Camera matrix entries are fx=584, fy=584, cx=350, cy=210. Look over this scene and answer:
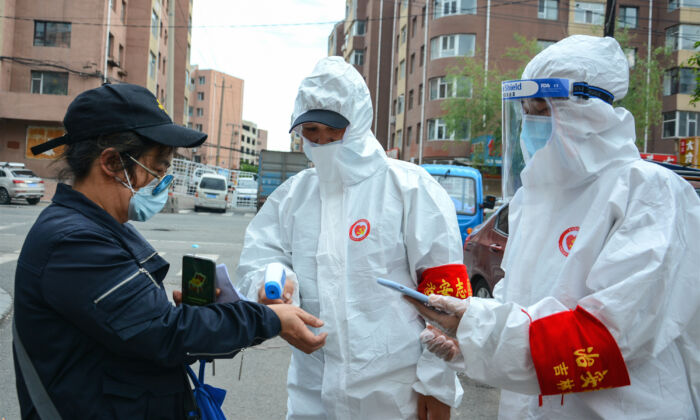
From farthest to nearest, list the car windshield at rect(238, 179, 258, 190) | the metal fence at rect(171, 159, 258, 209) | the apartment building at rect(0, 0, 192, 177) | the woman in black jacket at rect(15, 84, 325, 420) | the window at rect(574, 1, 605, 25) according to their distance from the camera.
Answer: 1. the window at rect(574, 1, 605, 25)
2. the car windshield at rect(238, 179, 258, 190)
3. the apartment building at rect(0, 0, 192, 177)
4. the metal fence at rect(171, 159, 258, 209)
5. the woman in black jacket at rect(15, 84, 325, 420)

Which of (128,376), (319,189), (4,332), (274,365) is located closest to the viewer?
(128,376)

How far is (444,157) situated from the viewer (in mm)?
36500

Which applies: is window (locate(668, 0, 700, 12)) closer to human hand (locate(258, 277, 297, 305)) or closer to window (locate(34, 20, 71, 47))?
window (locate(34, 20, 71, 47))

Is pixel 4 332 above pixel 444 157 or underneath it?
underneath

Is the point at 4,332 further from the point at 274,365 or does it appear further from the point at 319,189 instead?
the point at 319,189

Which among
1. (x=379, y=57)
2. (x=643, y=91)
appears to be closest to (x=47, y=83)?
(x=379, y=57)

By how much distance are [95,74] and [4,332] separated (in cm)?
2957

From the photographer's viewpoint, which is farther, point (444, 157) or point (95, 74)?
point (444, 157)

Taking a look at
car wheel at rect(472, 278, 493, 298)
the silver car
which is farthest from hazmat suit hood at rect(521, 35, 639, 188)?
the silver car

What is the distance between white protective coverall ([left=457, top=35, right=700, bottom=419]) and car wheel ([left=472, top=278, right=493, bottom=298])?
5.09 metres

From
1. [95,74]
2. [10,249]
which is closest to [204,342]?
[10,249]

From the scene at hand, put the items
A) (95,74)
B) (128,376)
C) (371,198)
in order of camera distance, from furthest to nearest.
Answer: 1. (95,74)
2. (371,198)
3. (128,376)

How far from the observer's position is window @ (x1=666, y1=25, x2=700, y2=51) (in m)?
34.9

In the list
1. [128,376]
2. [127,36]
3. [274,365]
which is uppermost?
A: [127,36]
